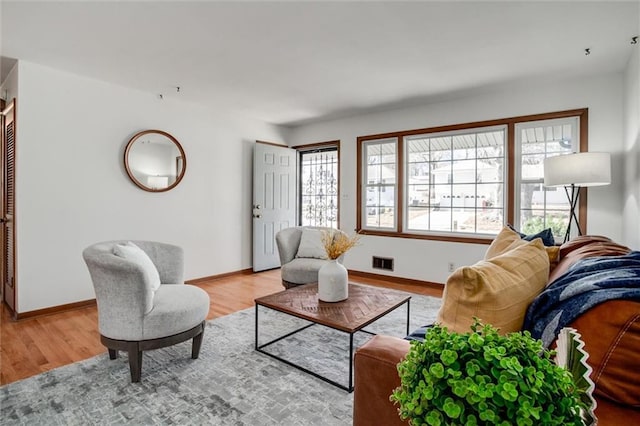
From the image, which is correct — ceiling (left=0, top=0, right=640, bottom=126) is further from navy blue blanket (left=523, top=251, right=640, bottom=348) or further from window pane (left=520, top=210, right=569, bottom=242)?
navy blue blanket (left=523, top=251, right=640, bottom=348)

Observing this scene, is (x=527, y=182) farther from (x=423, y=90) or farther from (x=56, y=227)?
(x=56, y=227)

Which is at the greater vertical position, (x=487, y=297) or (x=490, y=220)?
(x=490, y=220)

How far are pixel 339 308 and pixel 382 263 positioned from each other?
2657mm

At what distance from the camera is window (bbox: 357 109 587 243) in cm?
376

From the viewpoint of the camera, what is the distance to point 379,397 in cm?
102

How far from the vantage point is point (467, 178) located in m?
4.31

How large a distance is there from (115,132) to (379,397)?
3.99 meters

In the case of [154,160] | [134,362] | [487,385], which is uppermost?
[154,160]

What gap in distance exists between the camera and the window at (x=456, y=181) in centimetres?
412

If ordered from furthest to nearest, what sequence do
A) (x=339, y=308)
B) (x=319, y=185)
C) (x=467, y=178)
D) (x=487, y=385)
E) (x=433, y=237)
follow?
(x=319, y=185) → (x=433, y=237) → (x=467, y=178) → (x=339, y=308) → (x=487, y=385)

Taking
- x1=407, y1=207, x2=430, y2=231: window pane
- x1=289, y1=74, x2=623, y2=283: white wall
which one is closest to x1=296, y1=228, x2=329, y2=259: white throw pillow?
x1=289, y1=74, x2=623, y2=283: white wall

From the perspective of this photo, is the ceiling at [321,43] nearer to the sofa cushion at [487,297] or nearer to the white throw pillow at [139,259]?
the white throw pillow at [139,259]

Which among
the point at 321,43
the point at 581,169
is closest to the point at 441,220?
the point at 581,169

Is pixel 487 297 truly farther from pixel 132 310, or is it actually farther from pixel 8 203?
pixel 8 203
